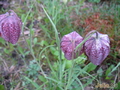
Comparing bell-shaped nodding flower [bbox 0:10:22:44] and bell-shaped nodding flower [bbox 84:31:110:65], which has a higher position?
bell-shaped nodding flower [bbox 0:10:22:44]

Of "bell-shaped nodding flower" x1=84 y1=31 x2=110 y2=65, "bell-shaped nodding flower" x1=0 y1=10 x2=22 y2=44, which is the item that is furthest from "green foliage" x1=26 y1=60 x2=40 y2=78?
"bell-shaped nodding flower" x1=84 y1=31 x2=110 y2=65

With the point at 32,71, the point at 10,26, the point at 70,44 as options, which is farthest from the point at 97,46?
the point at 32,71

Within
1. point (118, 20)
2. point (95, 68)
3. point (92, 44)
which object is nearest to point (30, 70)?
point (95, 68)

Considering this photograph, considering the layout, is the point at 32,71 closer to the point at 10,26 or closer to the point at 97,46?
the point at 10,26

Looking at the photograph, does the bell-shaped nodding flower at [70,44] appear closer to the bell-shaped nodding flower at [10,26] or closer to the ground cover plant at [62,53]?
the ground cover plant at [62,53]

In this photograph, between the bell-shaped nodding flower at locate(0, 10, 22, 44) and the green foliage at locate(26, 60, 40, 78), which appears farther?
the green foliage at locate(26, 60, 40, 78)

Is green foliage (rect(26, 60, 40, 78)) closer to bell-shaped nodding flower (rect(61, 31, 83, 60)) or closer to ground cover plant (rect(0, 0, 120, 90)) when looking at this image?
ground cover plant (rect(0, 0, 120, 90))

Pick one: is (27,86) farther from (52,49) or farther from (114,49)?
(114,49)
